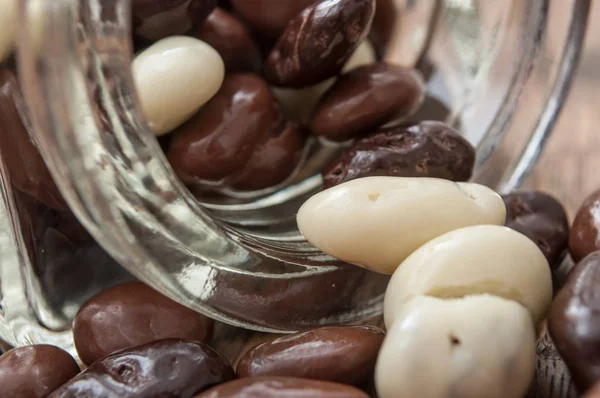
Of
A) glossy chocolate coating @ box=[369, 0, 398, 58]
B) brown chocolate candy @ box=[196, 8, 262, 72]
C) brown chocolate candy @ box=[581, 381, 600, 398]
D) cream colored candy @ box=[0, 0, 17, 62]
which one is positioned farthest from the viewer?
glossy chocolate coating @ box=[369, 0, 398, 58]

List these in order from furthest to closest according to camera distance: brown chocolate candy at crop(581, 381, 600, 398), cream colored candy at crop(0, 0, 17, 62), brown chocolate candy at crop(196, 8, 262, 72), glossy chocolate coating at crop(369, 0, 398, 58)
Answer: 1. glossy chocolate coating at crop(369, 0, 398, 58)
2. brown chocolate candy at crop(196, 8, 262, 72)
3. cream colored candy at crop(0, 0, 17, 62)
4. brown chocolate candy at crop(581, 381, 600, 398)

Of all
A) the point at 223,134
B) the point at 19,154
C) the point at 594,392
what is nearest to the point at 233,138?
the point at 223,134

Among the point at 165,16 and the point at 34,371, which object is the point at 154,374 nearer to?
the point at 34,371

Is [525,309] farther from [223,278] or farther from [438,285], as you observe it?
[223,278]

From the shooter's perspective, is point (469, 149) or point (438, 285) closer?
point (438, 285)

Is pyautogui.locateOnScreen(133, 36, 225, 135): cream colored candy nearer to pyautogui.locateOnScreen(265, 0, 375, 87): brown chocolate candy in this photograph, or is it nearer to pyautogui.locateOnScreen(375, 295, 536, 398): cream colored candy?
pyautogui.locateOnScreen(265, 0, 375, 87): brown chocolate candy

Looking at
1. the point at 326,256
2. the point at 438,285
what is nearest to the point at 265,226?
the point at 326,256

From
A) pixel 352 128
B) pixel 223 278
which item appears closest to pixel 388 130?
pixel 352 128

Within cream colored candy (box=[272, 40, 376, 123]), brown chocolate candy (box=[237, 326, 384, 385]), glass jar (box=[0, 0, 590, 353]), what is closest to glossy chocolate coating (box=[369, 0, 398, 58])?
glass jar (box=[0, 0, 590, 353])
